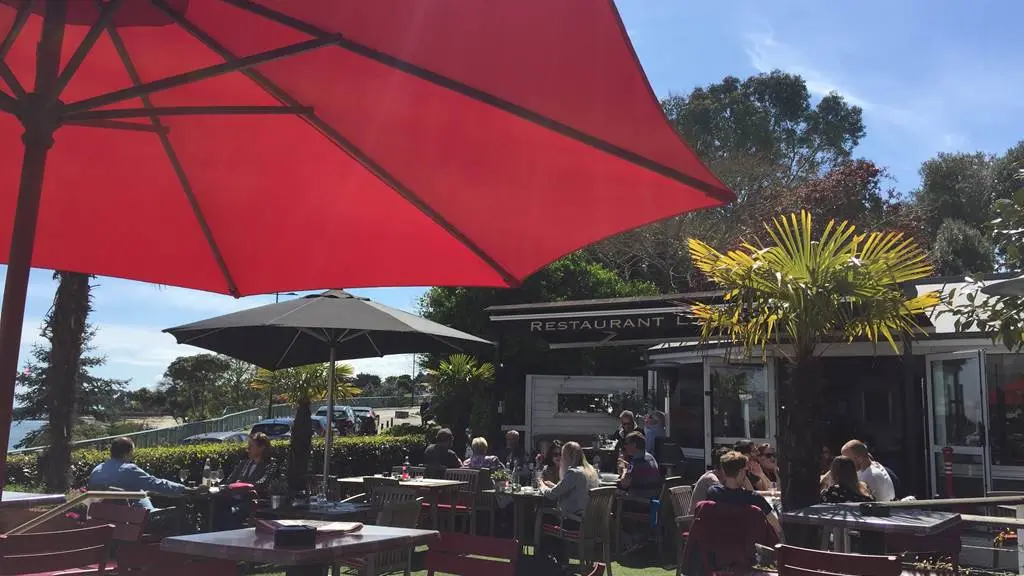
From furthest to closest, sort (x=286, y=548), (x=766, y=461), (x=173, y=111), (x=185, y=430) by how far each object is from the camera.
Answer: (x=185, y=430)
(x=766, y=461)
(x=286, y=548)
(x=173, y=111)

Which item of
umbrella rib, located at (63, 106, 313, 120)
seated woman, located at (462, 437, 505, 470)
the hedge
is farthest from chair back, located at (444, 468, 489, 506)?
umbrella rib, located at (63, 106, 313, 120)

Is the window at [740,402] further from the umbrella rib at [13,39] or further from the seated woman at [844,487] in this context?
the umbrella rib at [13,39]

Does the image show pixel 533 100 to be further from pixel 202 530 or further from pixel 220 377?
pixel 220 377

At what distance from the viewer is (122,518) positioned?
5.12 metres

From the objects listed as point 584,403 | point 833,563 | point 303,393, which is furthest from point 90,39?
point 584,403

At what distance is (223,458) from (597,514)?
6.98m

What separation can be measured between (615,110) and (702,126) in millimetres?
44838

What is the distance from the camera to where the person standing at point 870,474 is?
6.88m

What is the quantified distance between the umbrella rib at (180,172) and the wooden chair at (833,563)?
2.90 metres

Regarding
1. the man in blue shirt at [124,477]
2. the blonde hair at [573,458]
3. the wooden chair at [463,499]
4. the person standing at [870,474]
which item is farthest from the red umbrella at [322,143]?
the wooden chair at [463,499]

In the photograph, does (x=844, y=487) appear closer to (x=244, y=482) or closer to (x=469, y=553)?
(x=469, y=553)

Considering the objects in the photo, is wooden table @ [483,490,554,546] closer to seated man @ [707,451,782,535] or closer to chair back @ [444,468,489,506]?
chair back @ [444,468,489,506]

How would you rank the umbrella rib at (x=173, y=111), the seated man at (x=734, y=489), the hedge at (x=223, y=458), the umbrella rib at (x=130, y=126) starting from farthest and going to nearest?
1. the hedge at (x=223, y=458)
2. the seated man at (x=734, y=489)
3. the umbrella rib at (x=130, y=126)
4. the umbrella rib at (x=173, y=111)

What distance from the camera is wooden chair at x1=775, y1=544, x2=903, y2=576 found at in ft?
12.5
